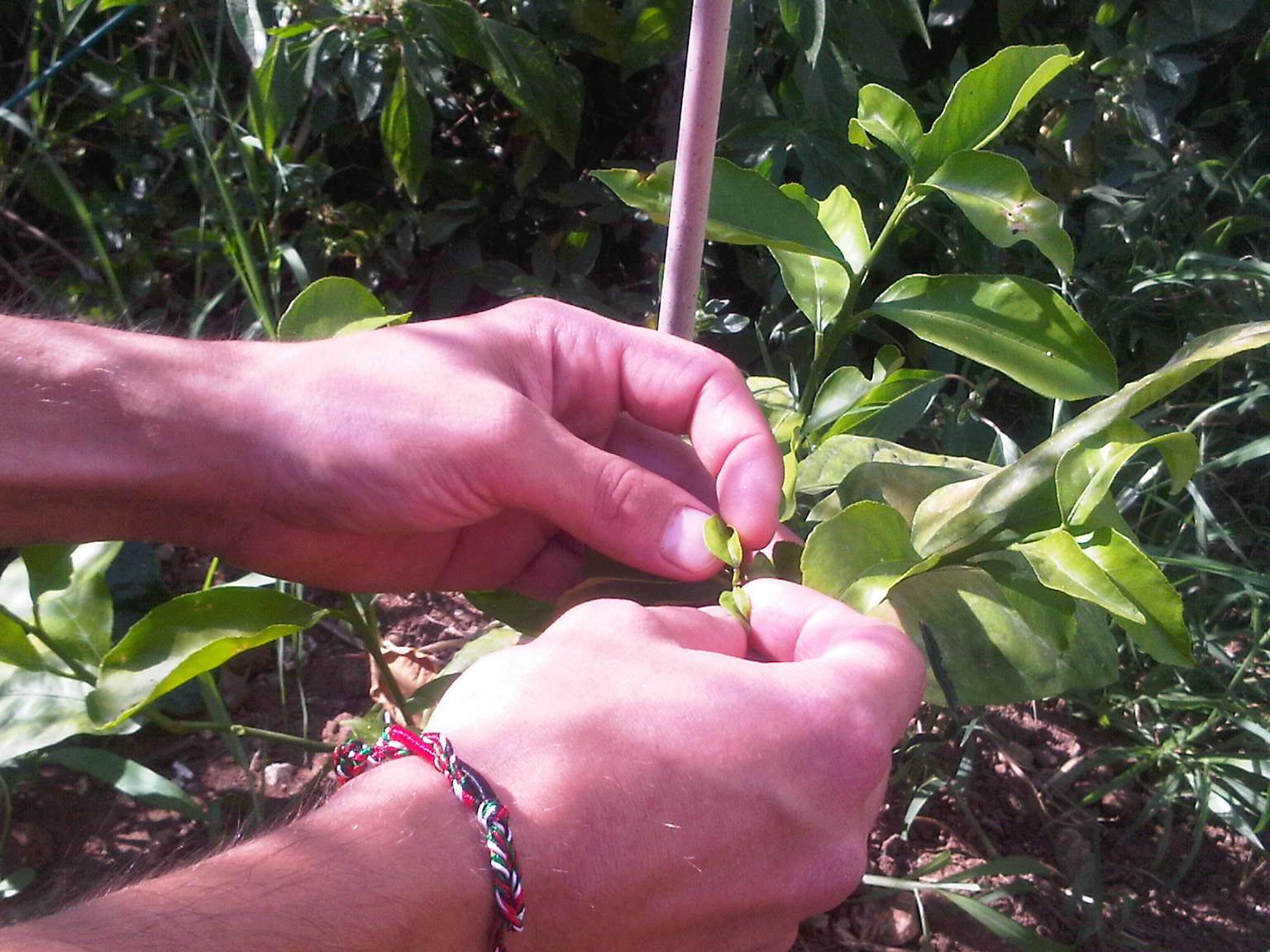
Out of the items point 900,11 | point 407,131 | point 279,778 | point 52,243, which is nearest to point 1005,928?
point 279,778

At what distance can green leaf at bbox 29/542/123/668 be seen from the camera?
2.93ft

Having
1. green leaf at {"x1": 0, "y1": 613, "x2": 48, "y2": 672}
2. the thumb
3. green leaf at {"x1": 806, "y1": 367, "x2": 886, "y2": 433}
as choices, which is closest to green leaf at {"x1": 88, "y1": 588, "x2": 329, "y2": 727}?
green leaf at {"x1": 0, "y1": 613, "x2": 48, "y2": 672}

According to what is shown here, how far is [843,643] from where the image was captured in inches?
25.5

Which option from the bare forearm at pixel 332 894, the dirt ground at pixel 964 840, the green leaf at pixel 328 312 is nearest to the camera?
the bare forearm at pixel 332 894

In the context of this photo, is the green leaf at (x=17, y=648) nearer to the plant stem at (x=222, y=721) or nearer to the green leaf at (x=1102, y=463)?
the plant stem at (x=222, y=721)

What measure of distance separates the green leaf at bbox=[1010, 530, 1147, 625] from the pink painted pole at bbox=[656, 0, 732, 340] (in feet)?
1.01

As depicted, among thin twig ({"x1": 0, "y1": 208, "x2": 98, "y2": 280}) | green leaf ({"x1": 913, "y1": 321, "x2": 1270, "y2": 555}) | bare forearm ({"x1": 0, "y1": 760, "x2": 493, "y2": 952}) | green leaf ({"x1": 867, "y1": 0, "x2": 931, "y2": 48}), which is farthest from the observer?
thin twig ({"x1": 0, "y1": 208, "x2": 98, "y2": 280})

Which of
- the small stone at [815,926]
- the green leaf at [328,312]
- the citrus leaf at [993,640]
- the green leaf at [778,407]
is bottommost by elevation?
the small stone at [815,926]

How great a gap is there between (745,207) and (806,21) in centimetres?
38

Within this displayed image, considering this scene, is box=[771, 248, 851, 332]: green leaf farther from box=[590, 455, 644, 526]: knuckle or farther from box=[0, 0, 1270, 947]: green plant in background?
box=[590, 455, 644, 526]: knuckle

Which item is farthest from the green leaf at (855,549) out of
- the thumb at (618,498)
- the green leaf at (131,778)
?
the green leaf at (131,778)

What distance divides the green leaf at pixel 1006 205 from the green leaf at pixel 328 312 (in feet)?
1.55

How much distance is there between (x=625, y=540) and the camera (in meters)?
0.78

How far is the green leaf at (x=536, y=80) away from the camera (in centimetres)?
122
